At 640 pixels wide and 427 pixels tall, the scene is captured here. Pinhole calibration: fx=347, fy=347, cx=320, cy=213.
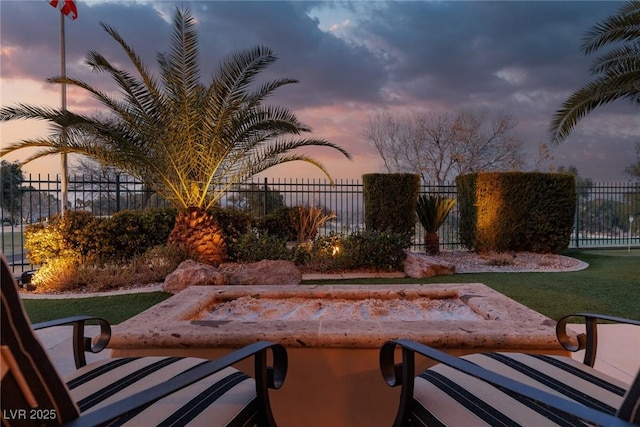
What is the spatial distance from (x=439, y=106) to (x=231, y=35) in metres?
12.9

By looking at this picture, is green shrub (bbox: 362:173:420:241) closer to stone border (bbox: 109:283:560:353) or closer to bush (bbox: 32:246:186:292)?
bush (bbox: 32:246:186:292)

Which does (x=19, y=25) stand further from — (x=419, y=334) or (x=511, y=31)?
(x=511, y=31)

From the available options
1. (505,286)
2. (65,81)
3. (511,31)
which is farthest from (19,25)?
(511,31)

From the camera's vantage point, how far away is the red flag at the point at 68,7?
764 centimetres

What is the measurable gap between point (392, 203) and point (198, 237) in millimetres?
4845

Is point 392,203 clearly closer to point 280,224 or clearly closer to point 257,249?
point 280,224

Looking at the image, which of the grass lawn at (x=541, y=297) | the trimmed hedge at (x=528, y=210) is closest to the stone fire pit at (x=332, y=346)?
the grass lawn at (x=541, y=297)

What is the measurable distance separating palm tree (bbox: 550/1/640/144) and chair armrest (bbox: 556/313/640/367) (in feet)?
25.1

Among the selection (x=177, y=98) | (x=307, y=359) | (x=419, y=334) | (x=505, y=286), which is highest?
(x=177, y=98)

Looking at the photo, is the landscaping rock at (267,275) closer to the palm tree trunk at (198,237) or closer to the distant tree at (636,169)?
the palm tree trunk at (198,237)

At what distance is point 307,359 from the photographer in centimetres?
197

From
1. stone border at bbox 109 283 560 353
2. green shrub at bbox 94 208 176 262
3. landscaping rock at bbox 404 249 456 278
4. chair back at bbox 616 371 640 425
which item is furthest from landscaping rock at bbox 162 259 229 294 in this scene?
chair back at bbox 616 371 640 425

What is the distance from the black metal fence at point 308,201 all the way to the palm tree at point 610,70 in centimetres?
414

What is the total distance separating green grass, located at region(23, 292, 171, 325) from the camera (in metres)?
4.41
